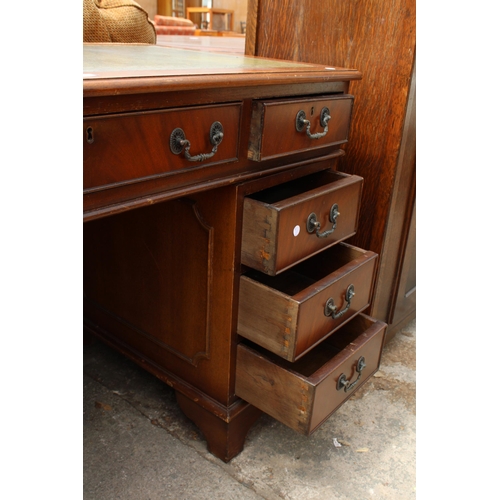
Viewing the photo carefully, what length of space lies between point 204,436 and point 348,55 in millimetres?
1014

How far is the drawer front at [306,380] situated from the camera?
103 centimetres

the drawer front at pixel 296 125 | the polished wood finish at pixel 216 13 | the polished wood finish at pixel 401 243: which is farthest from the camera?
the polished wood finish at pixel 216 13

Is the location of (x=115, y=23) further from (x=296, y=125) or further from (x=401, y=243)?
(x=401, y=243)

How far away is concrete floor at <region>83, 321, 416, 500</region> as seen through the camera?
1.13 m

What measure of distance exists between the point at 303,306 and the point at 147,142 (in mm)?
431

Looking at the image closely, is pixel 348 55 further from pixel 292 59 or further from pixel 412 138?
pixel 412 138

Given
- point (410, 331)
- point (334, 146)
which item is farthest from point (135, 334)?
point (410, 331)

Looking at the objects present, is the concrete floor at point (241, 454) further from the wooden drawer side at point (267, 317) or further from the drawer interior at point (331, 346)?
the wooden drawer side at point (267, 317)

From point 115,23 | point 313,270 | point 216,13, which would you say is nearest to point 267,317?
point 313,270

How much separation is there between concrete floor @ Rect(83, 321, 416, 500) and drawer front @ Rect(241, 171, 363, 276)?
500 mm

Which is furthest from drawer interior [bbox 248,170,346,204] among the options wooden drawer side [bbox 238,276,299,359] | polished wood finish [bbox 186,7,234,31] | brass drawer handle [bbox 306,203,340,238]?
polished wood finish [bbox 186,7,234,31]

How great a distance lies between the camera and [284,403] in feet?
3.47

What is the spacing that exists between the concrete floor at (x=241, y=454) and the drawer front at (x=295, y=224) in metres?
0.50

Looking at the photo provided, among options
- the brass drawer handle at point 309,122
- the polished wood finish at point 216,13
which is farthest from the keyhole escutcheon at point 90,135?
the polished wood finish at point 216,13
